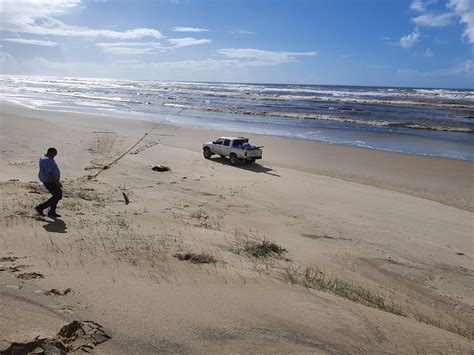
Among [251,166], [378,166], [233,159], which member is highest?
[233,159]

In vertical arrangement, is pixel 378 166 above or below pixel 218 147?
below

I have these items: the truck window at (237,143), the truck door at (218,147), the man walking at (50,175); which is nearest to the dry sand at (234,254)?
the man walking at (50,175)

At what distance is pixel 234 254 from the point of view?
25.5ft

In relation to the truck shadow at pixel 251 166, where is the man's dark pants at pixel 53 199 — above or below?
above

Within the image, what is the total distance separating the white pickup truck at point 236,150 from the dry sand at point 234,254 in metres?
0.69

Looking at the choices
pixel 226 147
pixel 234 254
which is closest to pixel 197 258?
pixel 234 254

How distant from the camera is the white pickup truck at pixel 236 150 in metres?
19.7

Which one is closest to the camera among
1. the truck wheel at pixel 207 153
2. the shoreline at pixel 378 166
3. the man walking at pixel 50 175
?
the man walking at pixel 50 175

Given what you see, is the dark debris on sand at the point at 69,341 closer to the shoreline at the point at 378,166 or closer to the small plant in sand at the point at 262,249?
the small plant in sand at the point at 262,249

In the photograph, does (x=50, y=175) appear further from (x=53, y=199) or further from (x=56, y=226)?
(x=56, y=226)

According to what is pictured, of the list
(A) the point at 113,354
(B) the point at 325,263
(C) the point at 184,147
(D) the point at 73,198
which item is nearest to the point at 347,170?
(C) the point at 184,147

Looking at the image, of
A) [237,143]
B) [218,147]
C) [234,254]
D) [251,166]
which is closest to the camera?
[234,254]

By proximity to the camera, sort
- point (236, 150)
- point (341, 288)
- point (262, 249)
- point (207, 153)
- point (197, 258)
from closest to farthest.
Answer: point (341, 288), point (197, 258), point (262, 249), point (236, 150), point (207, 153)

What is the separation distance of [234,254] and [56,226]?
3466mm
